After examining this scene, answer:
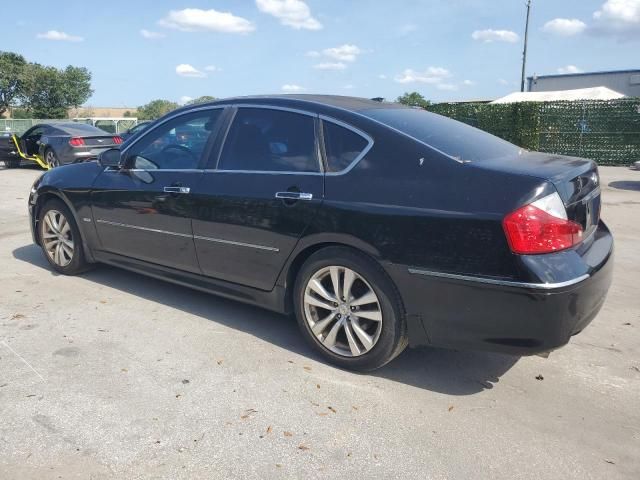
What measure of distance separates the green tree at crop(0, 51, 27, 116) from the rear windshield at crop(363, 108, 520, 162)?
69217 millimetres

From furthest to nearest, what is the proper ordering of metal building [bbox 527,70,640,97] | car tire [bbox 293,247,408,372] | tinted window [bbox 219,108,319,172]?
metal building [bbox 527,70,640,97] < tinted window [bbox 219,108,319,172] < car tire [bbox 293,247,408,372]

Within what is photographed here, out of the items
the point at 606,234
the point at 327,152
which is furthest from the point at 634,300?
the point at 327,152

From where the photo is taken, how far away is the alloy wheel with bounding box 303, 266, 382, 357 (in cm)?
339

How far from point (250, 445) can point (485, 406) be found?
1348 millimetres

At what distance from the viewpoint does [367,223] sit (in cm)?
326

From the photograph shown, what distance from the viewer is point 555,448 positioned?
9.02 ft

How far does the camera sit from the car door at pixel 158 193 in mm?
4234

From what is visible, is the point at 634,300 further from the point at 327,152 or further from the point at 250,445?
the point at 250,445

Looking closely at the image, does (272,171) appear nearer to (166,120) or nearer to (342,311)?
(342,311)

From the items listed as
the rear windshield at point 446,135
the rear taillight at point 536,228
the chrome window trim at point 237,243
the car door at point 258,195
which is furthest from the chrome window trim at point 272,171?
the rear taillight at point 536,228

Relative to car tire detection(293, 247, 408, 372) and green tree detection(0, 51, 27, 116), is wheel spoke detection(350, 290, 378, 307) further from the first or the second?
green tree detection(0, 51, 27, 116)

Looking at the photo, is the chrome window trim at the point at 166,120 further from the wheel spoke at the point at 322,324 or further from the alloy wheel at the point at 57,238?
the wheel spoke at the point at 322,324

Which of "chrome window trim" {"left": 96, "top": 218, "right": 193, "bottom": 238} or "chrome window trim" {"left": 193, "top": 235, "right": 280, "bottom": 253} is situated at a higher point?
"chrome window trim" {"left": 96, "top": 218, "right": 193, "bottom": 238}

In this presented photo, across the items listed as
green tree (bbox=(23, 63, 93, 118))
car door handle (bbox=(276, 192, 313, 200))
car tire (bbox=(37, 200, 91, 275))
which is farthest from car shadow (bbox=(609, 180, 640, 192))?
green tree (bbox=(23, 63, 93, 118))
